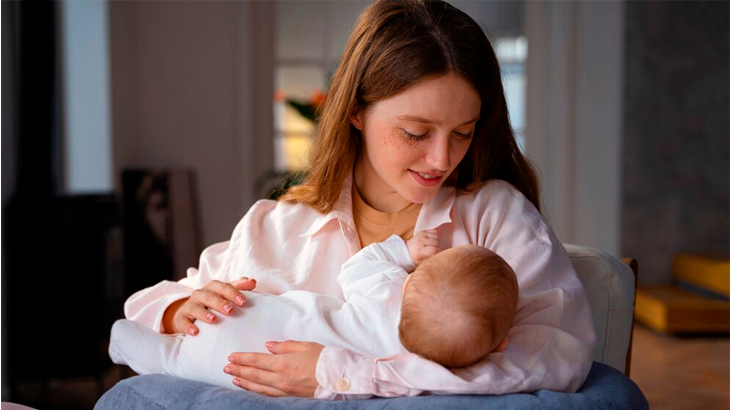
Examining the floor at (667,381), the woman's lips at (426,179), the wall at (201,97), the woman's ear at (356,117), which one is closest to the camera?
the woman's lips at (426,179)

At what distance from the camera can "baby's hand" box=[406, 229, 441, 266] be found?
62.4 inches

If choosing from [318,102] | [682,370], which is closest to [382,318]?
[682,370]

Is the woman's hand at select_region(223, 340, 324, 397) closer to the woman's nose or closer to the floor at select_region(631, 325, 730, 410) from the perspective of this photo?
the woman's nose

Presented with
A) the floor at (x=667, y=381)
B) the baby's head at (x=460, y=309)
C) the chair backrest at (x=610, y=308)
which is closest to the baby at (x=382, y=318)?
the baby's head at (x=460, y=309)

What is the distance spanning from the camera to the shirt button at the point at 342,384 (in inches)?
53.2

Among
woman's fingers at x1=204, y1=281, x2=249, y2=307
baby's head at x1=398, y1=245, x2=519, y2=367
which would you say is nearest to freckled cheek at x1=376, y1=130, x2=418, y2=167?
baby's head at x1=398, y1=245, x2=519, y2=367

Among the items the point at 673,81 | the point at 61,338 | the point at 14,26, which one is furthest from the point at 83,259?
the point at 673,81

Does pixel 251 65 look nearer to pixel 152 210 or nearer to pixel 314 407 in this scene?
pixel 152 210

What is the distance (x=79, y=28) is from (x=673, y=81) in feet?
13.4

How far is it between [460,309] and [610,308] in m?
0.60

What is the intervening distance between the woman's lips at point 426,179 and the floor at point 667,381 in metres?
2.55

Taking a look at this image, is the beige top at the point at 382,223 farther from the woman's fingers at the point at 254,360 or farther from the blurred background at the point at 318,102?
the blurred background at the point at 318,102

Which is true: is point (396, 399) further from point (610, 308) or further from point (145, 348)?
point (610, 308)

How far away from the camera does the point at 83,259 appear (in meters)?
3.81
